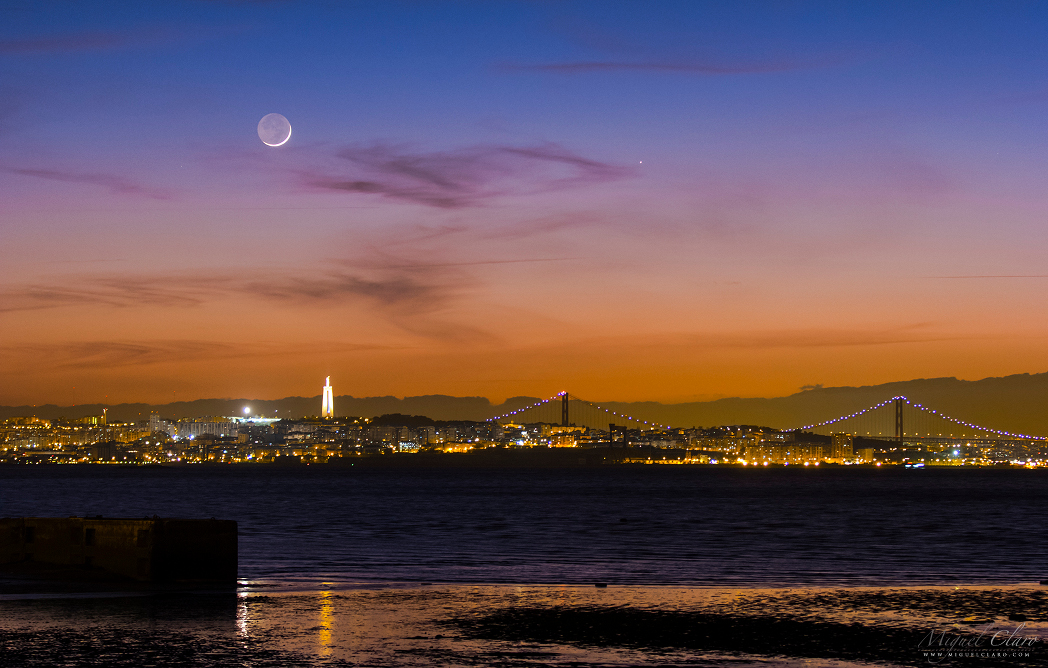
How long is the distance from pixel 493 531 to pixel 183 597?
29346mm

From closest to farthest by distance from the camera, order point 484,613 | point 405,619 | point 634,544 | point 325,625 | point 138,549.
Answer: point 325,625 → point 405,619 → point 484,613 → point 138,549 → point 634,544

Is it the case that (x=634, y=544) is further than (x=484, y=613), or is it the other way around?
(x=634, y=544)

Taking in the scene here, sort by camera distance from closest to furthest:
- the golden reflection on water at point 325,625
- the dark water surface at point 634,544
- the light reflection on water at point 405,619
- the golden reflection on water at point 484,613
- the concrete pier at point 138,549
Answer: the light reflection on water at point 405,619 → the golden reflection on water at point 484,613 → the golden reflection on water at point 325,625 → the concrete pier at point 138,549 → the dark water surface at point 634,544

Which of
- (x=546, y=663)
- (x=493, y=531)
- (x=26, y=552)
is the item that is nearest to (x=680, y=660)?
(x=546, y=663)

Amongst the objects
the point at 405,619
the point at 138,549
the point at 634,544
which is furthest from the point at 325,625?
the point at 634,544

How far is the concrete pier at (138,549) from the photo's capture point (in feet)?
66.0

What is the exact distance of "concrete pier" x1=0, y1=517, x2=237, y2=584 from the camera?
20109 millimetres

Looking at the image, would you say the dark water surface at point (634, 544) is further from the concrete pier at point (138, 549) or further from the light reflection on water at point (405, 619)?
the light reflection on water at point (405, 619)

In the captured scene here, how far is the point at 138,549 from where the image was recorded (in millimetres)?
20188

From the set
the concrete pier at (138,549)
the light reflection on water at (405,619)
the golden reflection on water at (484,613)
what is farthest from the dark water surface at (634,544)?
the light reflection on water at (405,619)

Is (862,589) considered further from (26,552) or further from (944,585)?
(26,552)

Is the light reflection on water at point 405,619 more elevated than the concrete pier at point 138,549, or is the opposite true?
the concrete pier at point 138,549

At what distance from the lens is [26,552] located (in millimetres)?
21859

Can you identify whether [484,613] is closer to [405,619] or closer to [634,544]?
[405,619]
